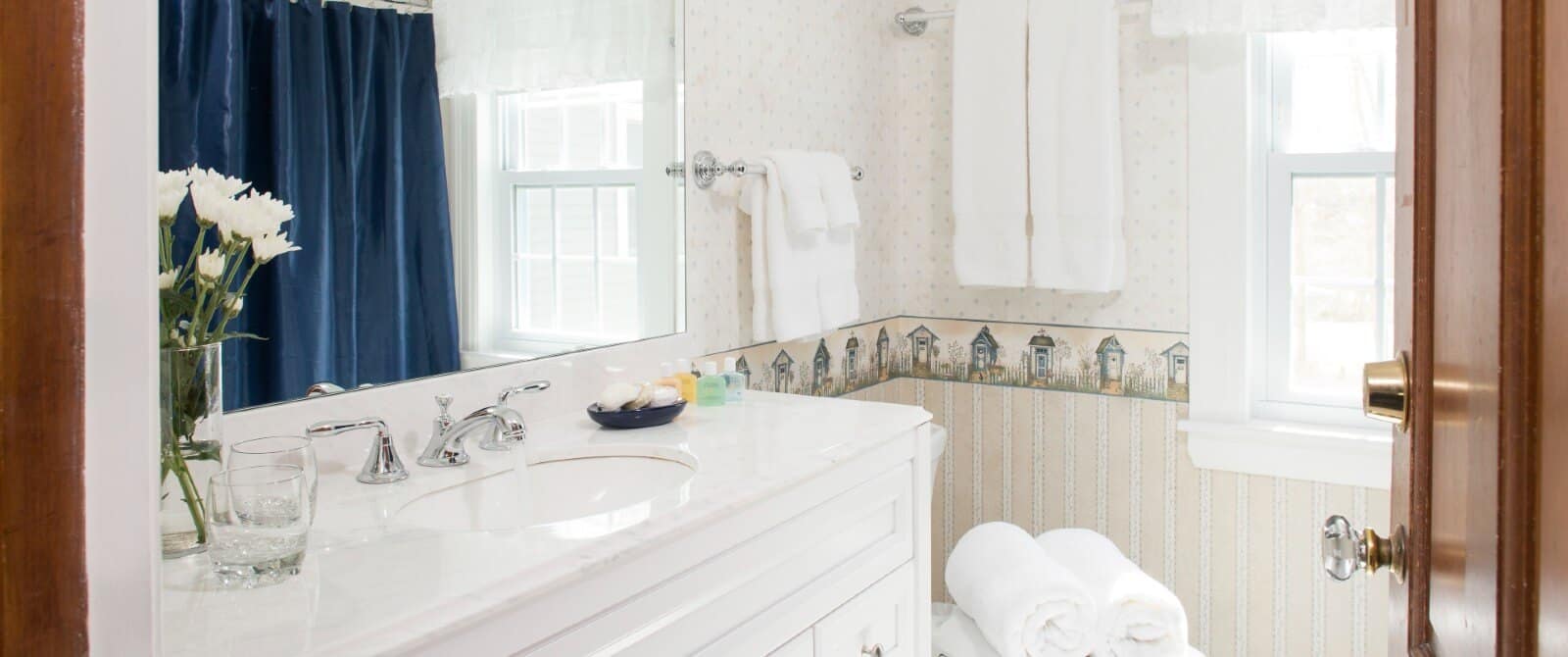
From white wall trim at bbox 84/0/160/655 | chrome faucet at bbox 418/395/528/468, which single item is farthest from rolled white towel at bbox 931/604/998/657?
white wall trim at bbox 84/0/160/655

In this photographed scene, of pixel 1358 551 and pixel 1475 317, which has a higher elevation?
pixel 1475 317

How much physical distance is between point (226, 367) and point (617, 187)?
81 centimetres

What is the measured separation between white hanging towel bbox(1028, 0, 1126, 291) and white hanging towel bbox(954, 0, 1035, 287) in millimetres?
30

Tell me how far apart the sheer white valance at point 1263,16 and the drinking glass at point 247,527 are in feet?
6.78

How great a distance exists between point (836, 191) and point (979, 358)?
0.73 meters

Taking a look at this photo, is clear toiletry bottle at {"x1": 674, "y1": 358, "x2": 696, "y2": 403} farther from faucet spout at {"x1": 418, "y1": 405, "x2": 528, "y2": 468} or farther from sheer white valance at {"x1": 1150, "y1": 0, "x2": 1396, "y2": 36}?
sheer white valance at {"x1": 1150, "y1": 0, "x2": 1396, "y2": 36}

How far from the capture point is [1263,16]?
7.39 feet

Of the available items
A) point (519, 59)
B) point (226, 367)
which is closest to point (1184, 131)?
point (519, 59)

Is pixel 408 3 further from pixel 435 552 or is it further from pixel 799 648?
pixel 799 648

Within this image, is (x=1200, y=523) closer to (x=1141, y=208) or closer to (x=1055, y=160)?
(x=1141, y=208)

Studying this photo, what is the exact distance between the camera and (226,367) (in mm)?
1263

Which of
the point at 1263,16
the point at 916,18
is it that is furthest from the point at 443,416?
the point at 1263,16

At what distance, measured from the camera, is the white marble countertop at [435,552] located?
0.85 meters

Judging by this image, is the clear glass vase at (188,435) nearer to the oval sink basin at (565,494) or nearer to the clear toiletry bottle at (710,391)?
the oval sink basin at (565,494)
